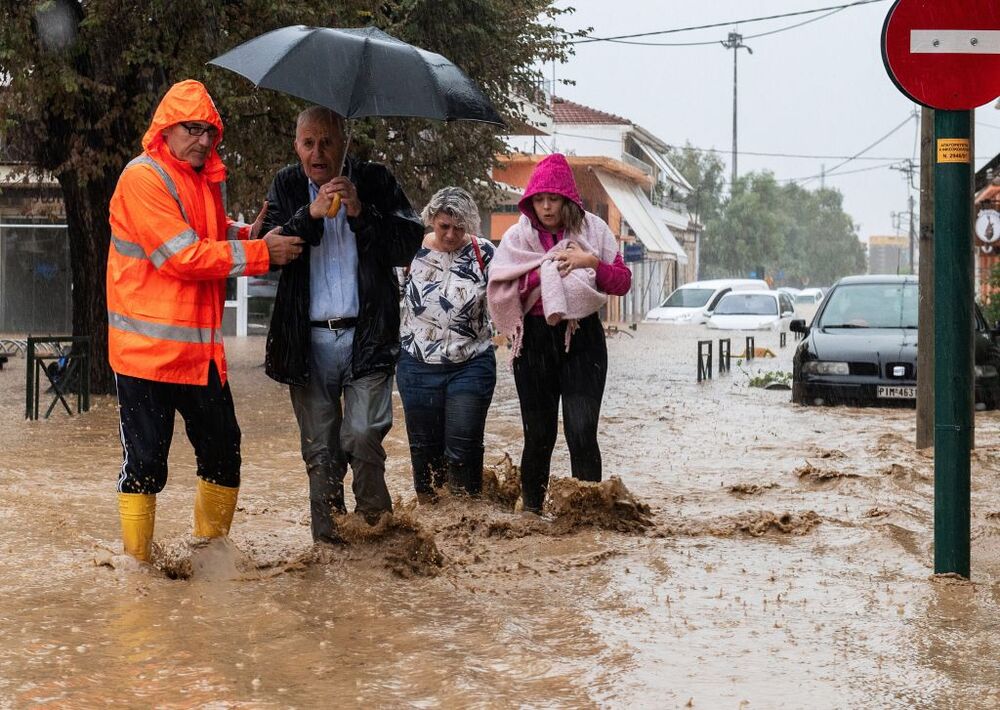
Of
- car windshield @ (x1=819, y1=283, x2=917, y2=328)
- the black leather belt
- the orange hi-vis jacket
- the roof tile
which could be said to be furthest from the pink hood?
the roof tile

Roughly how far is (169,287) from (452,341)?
93.4 inches

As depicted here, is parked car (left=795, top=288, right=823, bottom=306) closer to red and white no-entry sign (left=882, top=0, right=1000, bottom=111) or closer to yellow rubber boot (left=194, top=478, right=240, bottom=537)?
red and white no-entry sign (left=882, top=0, right=1000, bottom=111)

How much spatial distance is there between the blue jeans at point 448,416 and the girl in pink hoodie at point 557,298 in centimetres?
44

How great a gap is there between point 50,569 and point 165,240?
5.73 ft

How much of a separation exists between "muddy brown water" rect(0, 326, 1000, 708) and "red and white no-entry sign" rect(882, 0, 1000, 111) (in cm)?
202

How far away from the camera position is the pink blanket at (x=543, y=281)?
7145 mm

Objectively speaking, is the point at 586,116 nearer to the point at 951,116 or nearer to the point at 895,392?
the point at 895,392

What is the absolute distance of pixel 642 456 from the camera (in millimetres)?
12328

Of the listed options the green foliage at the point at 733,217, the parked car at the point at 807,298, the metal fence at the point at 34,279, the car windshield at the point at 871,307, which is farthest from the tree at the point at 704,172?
the car windshield at the point at 871,307

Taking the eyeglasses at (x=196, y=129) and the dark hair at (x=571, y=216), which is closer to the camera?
the eyeglasses at (x=196, y=129)

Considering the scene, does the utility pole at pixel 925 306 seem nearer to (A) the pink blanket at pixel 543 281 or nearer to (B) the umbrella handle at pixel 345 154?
(A) the pink blanket at pixel 543 281

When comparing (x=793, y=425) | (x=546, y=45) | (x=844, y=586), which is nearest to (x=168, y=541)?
(x=844, y=586)

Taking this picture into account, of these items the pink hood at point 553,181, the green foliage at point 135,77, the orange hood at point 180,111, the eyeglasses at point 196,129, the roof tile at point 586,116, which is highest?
the roof tile at point 586,116

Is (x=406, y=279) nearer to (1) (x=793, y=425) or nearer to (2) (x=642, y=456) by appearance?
(2) (x=642, y=456)
